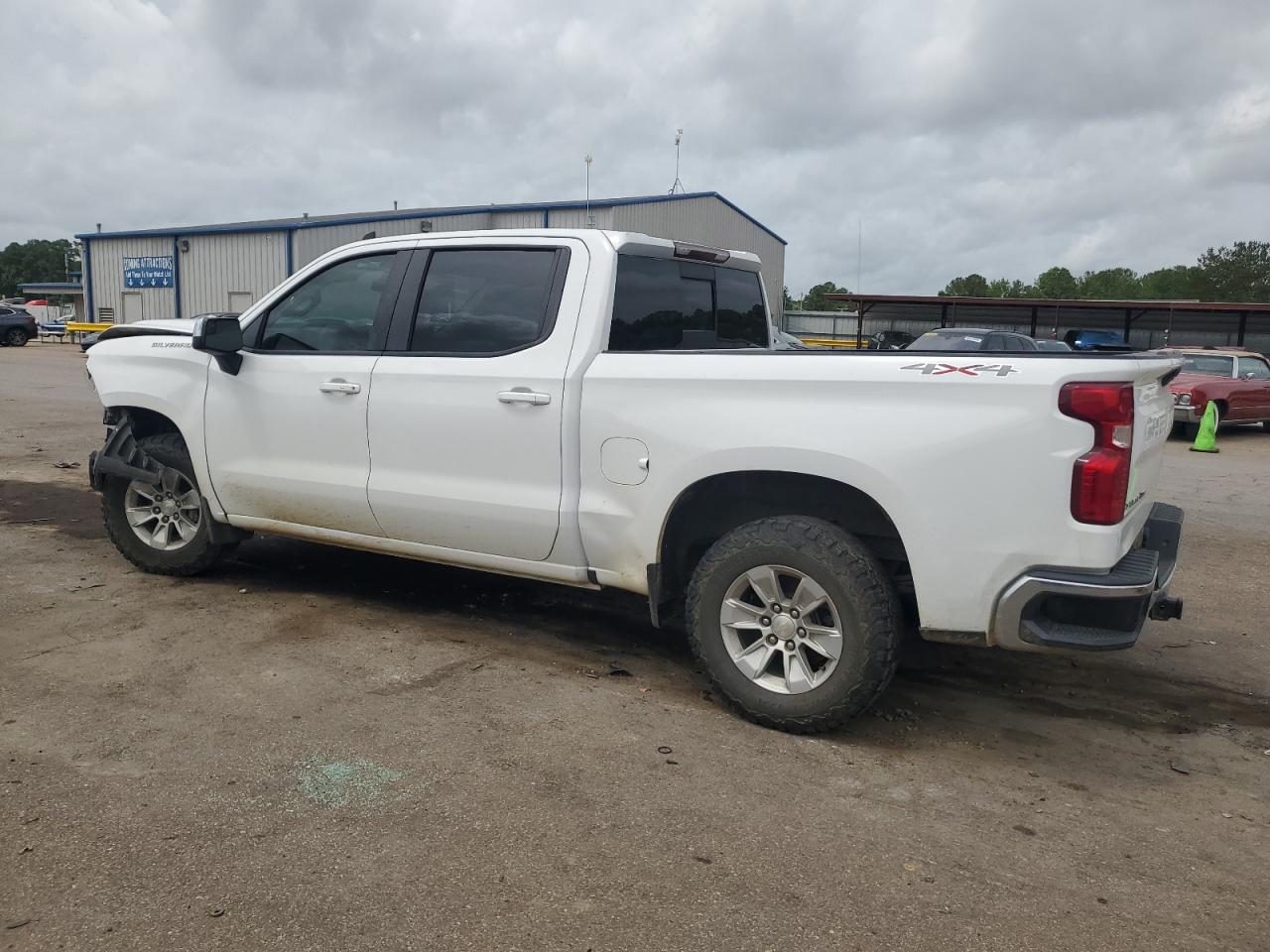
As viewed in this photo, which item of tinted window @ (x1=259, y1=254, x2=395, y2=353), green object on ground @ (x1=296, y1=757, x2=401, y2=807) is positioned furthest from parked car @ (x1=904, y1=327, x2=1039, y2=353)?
green object on ground @ (x1=296, y1=757, x2=401, y2=807)

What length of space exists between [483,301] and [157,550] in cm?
261

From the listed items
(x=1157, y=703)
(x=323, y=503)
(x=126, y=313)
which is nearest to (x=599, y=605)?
(x=323, y=503)

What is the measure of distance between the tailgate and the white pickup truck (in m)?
0.03

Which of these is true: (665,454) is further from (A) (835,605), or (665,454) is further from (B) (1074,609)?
(B) (1074,609)

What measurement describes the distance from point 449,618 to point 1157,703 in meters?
3.36

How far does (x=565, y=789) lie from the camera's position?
3385 mm

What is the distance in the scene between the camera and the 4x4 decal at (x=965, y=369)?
3404 millimetres

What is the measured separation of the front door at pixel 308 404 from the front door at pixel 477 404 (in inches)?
5.7

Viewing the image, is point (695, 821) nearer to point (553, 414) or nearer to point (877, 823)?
point (877, 823)

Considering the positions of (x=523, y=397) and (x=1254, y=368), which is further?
(x=1254, y=368)

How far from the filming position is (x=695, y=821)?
3.20 meters

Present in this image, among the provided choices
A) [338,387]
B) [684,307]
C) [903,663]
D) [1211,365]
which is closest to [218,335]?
[338,387]

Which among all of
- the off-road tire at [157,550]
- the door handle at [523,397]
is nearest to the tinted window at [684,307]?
the door handle at [523,397]

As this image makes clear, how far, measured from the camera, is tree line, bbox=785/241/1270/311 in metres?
86.2
